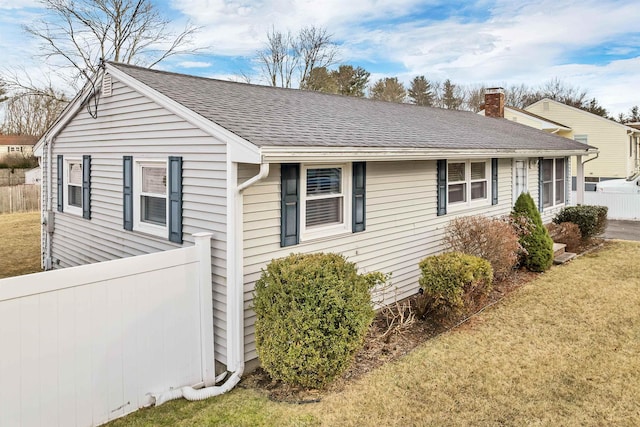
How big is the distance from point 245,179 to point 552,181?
36.7 ft

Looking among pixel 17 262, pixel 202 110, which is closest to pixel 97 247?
pixel 202 110

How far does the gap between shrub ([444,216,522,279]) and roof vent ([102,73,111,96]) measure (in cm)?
647

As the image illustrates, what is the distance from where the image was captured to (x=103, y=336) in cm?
426

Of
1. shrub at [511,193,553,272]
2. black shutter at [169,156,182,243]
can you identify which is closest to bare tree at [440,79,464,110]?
shrub at [511,193,553,272]

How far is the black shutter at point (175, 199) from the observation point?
591cm

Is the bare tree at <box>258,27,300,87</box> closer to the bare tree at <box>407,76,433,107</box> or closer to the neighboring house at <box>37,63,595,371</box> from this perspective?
the bare tree at <box>407,76,433,107</box>

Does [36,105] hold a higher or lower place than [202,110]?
higher

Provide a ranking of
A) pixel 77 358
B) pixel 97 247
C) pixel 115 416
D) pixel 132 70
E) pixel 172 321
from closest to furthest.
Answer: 1. pixel 77 358
2. pixel 115 416
3. pixel 172 321
4. pixel 132 70
5. pixel 97 247

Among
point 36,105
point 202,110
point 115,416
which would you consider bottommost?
point 115,416

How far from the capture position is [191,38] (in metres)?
23.9

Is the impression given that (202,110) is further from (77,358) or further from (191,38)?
(191,38)

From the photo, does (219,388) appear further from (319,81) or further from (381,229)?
(319,81)

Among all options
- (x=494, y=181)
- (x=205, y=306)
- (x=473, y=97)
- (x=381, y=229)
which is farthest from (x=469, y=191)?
(x=473, y=97)

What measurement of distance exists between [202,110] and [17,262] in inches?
340
